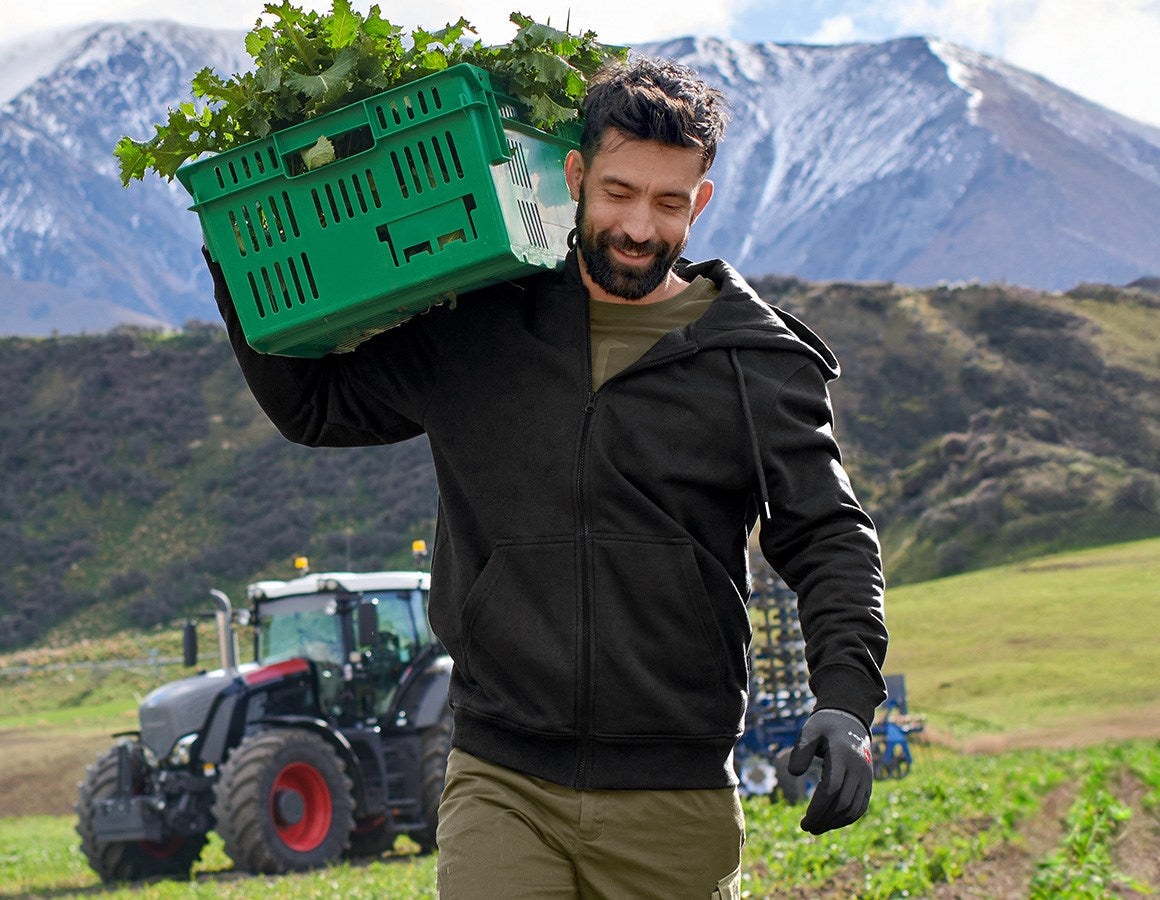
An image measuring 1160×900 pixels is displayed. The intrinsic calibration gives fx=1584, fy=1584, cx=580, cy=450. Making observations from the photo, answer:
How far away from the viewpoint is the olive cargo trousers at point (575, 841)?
→ 305cm

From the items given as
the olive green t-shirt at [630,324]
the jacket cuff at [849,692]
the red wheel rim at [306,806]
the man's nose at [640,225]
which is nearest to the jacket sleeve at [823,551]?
the jacket cuff at [849,692]

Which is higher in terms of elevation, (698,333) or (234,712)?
(698,333)

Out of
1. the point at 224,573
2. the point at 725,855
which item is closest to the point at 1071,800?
the point at 725,855

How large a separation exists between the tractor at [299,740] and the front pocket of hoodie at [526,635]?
27.5ft

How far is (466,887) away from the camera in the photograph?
119 inches

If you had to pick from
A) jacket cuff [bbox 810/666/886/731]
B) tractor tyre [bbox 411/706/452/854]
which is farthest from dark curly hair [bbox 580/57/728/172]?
tractor tyre [bbox 411/706/452/854]

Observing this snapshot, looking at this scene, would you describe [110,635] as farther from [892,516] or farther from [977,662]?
[977,662]

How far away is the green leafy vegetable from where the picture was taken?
11.2 ft

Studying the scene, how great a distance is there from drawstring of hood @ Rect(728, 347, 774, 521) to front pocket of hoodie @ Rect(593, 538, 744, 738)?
20 centimetres

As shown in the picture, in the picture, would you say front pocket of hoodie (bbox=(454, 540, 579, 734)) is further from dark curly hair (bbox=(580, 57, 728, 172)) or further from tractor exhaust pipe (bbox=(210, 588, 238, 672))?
tractor exhaust pipe (bbox=(210, 588, 238, 672))

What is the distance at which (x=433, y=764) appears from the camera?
12.3 m

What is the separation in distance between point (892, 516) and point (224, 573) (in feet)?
68.1

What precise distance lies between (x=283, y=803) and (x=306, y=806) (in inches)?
12.8

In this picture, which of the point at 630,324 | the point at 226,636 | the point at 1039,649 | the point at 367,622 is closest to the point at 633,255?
the point at 630,324
